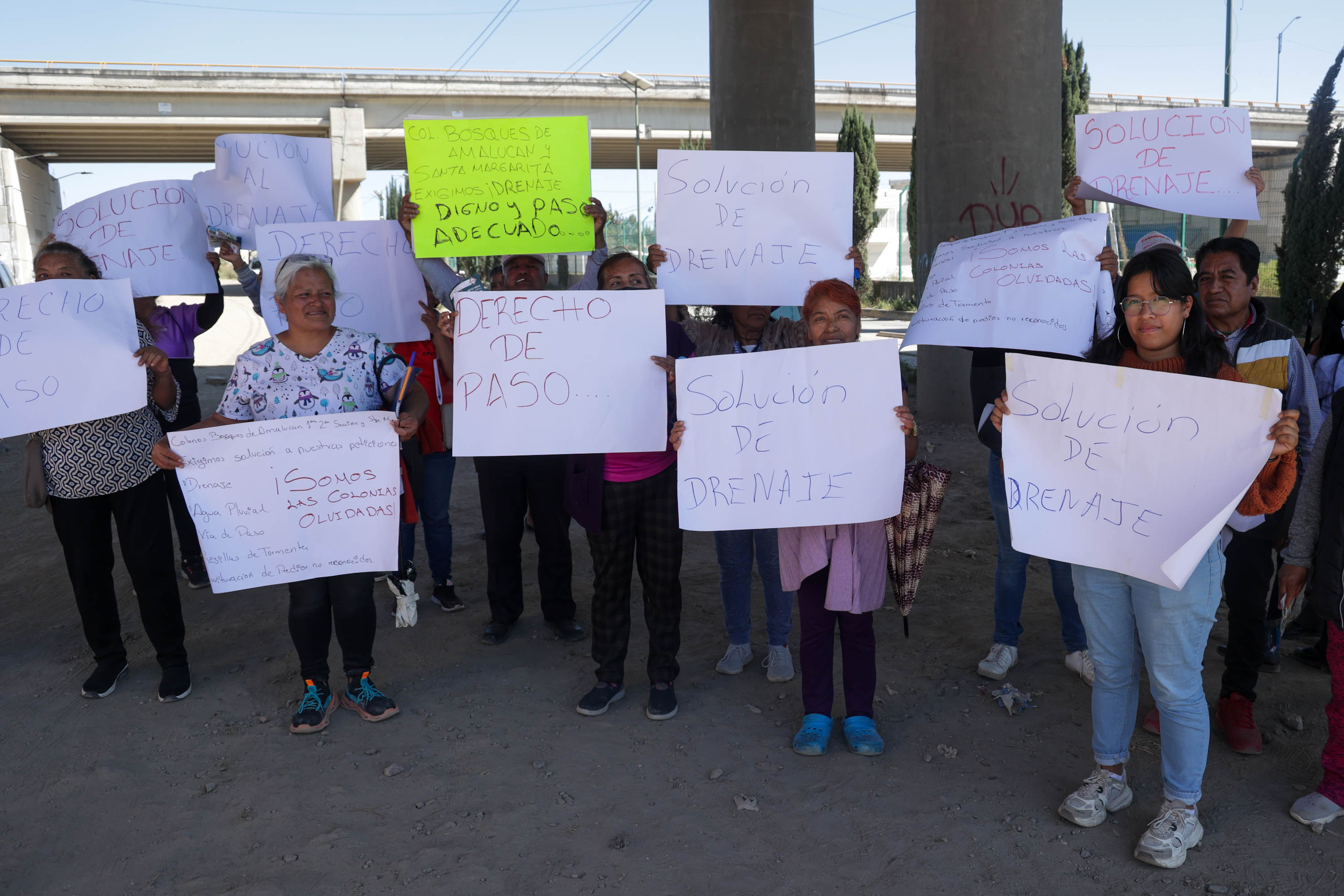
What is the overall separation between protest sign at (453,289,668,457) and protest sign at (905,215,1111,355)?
1031mm

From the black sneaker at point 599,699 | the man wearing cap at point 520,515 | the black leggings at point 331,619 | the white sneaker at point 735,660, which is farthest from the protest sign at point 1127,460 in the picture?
the black leggings at point 331,619

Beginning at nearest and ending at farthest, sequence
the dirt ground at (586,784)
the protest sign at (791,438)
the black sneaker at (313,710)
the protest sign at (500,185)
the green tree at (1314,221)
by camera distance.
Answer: the dirt ground at (586,784) → the protest sign at (791,438) → the black sneaker at (313,710) → the protest sign at (500,185) → the green tree at (1314,221)

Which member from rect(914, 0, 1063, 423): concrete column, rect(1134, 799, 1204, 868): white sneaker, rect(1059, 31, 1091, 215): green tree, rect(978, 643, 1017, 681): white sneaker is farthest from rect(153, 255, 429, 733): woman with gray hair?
rect(1059, 31, 1091, 215): green tree

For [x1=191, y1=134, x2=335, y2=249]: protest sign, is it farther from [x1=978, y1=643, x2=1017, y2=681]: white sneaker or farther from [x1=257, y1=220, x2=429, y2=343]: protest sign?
[x1=978, y1=643, x2=1017, y2=681]: white sneaker

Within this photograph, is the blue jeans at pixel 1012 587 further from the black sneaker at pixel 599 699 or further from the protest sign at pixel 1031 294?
the black sneaker at pixel 599 699

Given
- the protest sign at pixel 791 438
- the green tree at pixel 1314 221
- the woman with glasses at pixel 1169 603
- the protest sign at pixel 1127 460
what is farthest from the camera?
the green tree at pixel 1314 221

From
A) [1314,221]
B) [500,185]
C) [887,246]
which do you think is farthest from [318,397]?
[887,246]

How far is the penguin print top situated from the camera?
11.5 feet

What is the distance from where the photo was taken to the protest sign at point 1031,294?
138 inches

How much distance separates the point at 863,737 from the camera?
3.42 m

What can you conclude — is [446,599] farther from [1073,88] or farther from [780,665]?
[1073,88]

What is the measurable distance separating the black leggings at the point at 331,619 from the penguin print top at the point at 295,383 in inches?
26.0

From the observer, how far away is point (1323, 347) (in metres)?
3.40

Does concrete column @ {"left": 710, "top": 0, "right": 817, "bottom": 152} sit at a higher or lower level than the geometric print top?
higher
